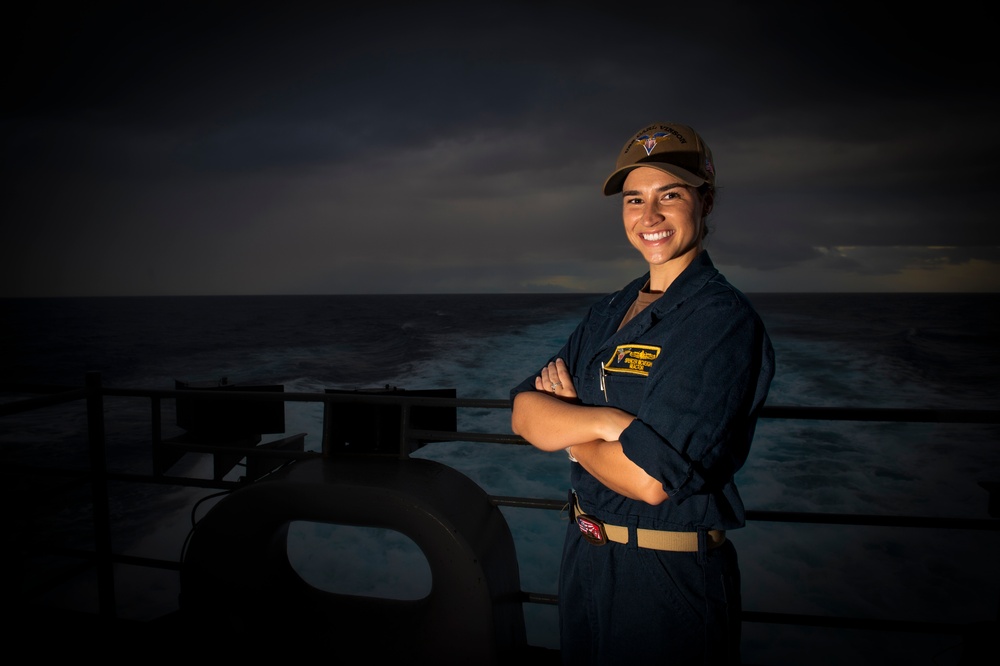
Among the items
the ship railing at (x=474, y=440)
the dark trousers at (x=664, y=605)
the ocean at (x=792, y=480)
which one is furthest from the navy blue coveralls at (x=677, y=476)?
the ocean at (x=792, y=480)

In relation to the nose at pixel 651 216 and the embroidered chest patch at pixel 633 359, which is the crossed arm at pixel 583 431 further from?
the nose at pixel 651 216

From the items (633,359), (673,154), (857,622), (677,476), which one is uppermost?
(673,154)

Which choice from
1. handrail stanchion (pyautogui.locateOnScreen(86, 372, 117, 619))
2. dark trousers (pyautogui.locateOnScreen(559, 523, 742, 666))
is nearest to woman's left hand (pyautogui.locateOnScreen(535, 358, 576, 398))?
dark trousers (pyautogui.locateOnScreen(559, 523, 742, 666))

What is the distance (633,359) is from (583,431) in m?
0.26

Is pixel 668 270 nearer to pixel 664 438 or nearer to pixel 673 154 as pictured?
pixel 673 154

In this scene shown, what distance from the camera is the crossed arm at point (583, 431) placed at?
134 cm

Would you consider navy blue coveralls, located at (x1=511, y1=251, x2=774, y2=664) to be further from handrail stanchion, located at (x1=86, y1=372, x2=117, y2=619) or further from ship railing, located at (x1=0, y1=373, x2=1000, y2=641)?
handrail stanchion, located at (x1=86, y1=372, x2=117, y2=619)

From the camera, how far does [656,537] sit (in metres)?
1.41

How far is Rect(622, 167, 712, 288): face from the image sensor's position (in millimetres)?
1525

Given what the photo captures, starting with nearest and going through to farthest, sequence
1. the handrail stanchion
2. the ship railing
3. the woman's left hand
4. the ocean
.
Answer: the woman's left hand → the ship railing → the handrail stanchion → the ocean

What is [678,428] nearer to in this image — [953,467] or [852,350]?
[953,467]

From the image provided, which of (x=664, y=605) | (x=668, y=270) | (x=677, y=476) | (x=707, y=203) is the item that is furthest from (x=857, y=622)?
(x=707, y=203)

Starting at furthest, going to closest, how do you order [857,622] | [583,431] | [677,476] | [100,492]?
[100,492], [857,622], [583,431], [677,476]

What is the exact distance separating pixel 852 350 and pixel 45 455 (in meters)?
41.0
